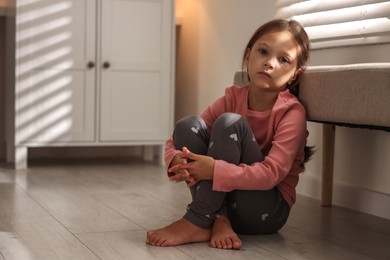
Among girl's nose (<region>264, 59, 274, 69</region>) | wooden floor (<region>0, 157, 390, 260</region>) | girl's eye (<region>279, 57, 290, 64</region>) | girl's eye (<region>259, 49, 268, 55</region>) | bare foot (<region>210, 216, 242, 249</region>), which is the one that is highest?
girl's eye (<region>259, 49, 268, 55</region>)

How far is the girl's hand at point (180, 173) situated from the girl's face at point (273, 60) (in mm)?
284

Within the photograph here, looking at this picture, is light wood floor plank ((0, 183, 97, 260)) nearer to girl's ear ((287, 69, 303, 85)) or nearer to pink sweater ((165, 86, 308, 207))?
pink sweater ((165, 86, 308, 207))

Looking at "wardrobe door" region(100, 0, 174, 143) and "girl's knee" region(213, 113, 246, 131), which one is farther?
"wardrobe door" region(100, 0, 174, 143)

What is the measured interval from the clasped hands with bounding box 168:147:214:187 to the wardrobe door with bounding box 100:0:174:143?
5.40ft

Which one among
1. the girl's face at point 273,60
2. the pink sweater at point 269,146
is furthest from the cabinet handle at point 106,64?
the girl's face at point 273,60

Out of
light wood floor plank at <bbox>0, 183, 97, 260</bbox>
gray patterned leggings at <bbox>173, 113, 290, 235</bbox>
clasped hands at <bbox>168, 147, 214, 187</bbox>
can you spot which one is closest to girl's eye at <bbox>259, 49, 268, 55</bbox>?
gray patterned leggings at <bbox>173, 113, 290, 235</bbox>

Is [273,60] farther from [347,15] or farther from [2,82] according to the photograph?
[2,82]

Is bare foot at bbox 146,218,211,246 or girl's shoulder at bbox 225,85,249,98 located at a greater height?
girl's shoulder at bbox 225,85,249,98

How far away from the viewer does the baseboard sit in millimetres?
2033

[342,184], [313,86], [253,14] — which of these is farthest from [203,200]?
[253,14]

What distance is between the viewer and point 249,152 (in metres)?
1.56

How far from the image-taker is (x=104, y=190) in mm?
2404

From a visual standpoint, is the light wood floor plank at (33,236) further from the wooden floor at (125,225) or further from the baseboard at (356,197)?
the baseboard at (356,197)

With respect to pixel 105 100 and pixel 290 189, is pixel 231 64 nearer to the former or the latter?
pixel 105 100
